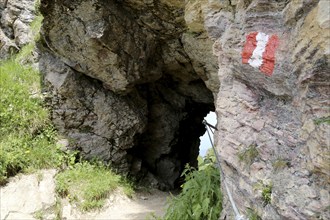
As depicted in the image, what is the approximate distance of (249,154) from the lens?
3.34 m

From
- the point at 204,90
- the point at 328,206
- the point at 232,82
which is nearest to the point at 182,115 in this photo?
the point at 204,90

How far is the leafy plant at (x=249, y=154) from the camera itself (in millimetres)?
3277

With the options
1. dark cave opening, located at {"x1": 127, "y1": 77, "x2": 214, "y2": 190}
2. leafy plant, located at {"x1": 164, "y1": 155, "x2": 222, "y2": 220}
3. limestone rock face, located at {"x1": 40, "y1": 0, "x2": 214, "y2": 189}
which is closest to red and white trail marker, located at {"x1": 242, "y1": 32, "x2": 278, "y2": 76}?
leafy plant, located at {"x1": 164, "y1": 155, "x2": 222, "y2": 220}

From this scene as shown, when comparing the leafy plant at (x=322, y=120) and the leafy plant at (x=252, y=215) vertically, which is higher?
the leafy plant at (x=322, y=120)

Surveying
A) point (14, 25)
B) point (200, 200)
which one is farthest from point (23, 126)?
point (200, 200)

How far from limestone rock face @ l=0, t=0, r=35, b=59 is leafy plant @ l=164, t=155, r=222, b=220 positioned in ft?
25.8

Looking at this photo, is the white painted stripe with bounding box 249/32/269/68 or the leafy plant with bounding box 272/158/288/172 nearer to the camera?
the leafy plant with bounding box 272/158/288/172

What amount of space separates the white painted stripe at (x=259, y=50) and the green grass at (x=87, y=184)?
15.9ft

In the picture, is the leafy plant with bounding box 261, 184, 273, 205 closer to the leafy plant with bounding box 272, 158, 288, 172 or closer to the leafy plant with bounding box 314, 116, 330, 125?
the leafy plant with bounding box 272, 158, 288, 172

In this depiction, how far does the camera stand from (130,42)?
25.2ft

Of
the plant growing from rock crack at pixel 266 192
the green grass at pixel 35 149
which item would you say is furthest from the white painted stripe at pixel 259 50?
the green grass at pixel 35 149

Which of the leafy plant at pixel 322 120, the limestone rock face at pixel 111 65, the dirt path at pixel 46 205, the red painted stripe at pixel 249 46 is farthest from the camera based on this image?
the limestone rock face at pixel 111 65

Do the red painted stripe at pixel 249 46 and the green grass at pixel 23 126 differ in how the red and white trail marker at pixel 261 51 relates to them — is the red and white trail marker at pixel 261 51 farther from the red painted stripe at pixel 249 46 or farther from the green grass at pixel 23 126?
the green grass at pixel 23 126

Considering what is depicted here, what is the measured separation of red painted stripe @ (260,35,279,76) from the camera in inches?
121
